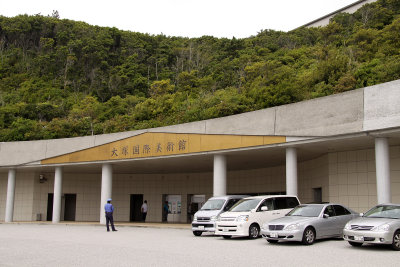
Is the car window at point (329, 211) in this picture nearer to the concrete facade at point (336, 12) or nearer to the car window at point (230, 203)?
the car window at point (230, 203)

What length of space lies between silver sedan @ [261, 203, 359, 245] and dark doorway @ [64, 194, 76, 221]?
22872mm

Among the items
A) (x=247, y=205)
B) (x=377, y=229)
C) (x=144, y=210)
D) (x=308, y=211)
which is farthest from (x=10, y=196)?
(x=377, y=229)

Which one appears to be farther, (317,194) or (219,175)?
(317,194)

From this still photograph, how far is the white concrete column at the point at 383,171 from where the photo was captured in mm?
15625

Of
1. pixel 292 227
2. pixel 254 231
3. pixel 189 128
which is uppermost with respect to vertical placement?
pixel 189 128

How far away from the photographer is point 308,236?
12.9 metres

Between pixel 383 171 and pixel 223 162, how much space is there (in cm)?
793

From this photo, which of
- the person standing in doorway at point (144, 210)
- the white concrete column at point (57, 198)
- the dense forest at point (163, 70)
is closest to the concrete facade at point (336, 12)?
the dense forest at point (163, 70)

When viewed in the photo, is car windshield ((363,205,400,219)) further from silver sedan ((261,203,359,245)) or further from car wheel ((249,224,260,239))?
car wheel ((249,224,260,239))

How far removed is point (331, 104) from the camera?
16.6 metres

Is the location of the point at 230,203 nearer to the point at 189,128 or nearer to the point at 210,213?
the point at 210,213

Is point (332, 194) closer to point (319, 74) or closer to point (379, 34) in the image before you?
point (319, 74)

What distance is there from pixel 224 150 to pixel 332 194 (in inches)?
215

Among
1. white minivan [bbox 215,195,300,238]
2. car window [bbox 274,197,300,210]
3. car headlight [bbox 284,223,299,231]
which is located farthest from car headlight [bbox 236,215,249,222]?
car headlight [bbox 284,223,299,231]
